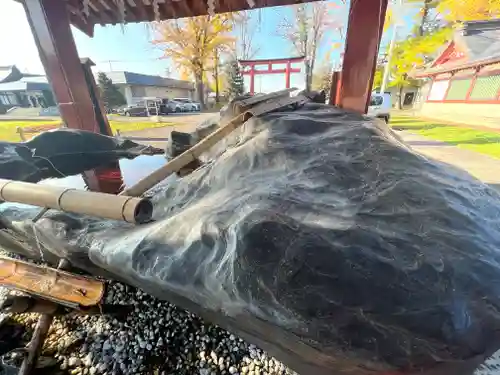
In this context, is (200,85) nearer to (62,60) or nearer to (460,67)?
(62,60)

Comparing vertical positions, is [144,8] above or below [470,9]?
below

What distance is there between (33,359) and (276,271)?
1.78 metres

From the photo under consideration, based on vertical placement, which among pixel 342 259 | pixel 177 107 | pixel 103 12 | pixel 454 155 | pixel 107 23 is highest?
pixel 103 12

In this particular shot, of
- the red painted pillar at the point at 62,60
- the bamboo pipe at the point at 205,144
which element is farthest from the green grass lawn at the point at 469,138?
the red painted pillar at the point at 62,60

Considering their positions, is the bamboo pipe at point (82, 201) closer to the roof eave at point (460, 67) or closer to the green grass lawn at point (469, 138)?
the green grass lawn at point (469, 138)

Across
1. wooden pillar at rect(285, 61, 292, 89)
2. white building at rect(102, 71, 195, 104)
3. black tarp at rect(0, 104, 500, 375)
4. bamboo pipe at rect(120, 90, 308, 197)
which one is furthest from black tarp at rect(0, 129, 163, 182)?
white building at rect(102, 71, 195, 104)

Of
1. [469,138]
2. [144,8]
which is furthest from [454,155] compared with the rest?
[144,8]

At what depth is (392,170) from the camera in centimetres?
145

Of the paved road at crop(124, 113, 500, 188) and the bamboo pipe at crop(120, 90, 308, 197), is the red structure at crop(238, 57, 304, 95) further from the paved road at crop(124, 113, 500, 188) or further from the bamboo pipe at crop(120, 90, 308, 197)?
the bamboo pipe at crop(120, 90, 308, 197)

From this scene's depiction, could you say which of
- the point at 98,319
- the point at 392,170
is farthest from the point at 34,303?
the point at 392,170

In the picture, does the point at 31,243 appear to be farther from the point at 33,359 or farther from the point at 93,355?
the point at 93,355

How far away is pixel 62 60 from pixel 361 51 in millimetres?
4301

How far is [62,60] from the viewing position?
3.97m

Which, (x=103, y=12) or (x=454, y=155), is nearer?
(x=103, y=12)
